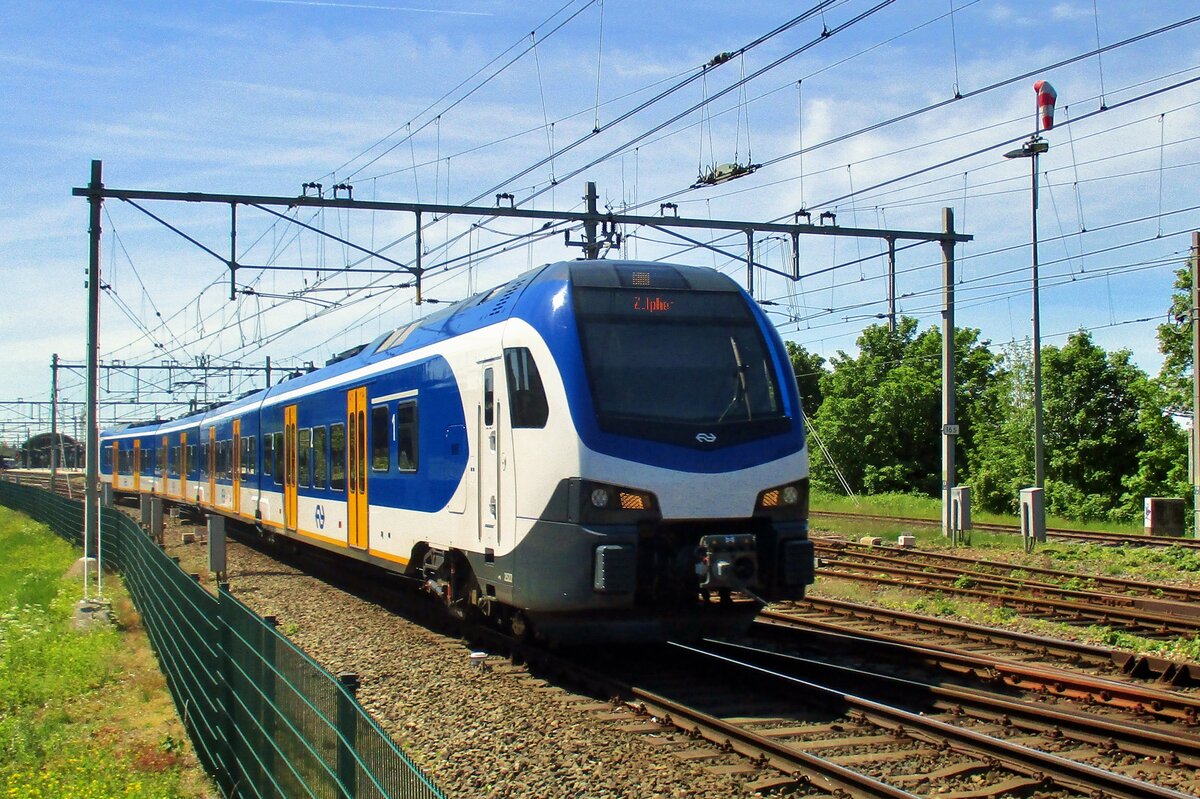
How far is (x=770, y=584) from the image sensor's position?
930cm

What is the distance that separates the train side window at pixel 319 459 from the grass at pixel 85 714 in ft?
9.64

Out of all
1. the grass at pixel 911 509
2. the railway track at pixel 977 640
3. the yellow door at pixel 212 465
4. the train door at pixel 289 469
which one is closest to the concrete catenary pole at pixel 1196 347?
the grass at pixel 911 509

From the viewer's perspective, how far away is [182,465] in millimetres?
33125

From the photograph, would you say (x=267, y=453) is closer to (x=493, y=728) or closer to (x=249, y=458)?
(x=249, y=458)

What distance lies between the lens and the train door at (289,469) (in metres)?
18.2

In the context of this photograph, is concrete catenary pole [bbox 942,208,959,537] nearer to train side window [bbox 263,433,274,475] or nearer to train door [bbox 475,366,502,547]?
train side window [bbox 263,433,274,475]

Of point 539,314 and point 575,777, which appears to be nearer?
point 575,777

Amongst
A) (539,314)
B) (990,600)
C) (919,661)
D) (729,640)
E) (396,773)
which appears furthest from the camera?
(990,600)

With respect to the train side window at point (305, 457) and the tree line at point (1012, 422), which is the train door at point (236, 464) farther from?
the tree line at point (1012, 422)

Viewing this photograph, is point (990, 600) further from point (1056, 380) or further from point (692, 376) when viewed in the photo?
point (1056, 380)

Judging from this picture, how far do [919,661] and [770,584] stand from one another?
71.1 inches

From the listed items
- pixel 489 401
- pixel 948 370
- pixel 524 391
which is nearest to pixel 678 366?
pixel 524 391

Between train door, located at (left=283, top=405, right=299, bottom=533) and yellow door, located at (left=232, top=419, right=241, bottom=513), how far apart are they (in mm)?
5066

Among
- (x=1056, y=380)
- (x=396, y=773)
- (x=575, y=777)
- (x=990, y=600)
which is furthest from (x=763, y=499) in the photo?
(x=1056, y=380)
